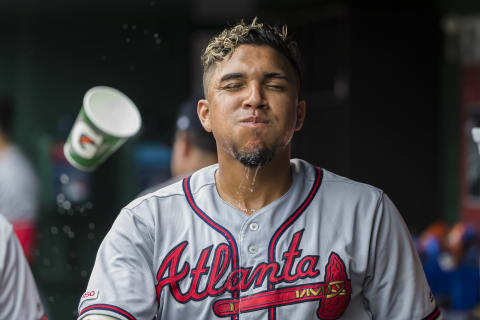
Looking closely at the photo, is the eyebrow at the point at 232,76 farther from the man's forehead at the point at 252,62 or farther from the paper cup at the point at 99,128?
the paper cup at the point at 99,128

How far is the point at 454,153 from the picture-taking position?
7.12 m

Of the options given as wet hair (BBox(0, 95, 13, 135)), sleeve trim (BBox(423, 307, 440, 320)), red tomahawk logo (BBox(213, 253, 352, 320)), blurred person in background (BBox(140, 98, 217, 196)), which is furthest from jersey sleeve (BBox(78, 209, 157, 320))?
wet hair (BBox(0, 95, 13, 135))

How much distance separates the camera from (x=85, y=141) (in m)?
2.88

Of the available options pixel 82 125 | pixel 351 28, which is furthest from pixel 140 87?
pixel 82 125

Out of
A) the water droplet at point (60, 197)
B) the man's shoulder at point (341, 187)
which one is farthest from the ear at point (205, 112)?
the water droplet at point (60, 197)

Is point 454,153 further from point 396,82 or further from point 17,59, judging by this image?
point 17,59

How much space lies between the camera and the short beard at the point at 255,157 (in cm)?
192

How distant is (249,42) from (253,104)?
0.19m

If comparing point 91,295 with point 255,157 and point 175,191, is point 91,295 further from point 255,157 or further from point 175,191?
point 255,157

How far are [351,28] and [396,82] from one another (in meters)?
0.63

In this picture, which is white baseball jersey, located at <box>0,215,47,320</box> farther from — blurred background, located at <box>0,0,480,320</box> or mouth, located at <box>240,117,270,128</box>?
blurred background, located at <box>0,0,480,320</box>

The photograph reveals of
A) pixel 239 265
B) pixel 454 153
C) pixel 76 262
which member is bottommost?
pixel 76 262

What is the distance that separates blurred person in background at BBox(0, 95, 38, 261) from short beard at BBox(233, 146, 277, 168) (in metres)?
2.64

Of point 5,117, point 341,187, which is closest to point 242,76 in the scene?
point 341,187
